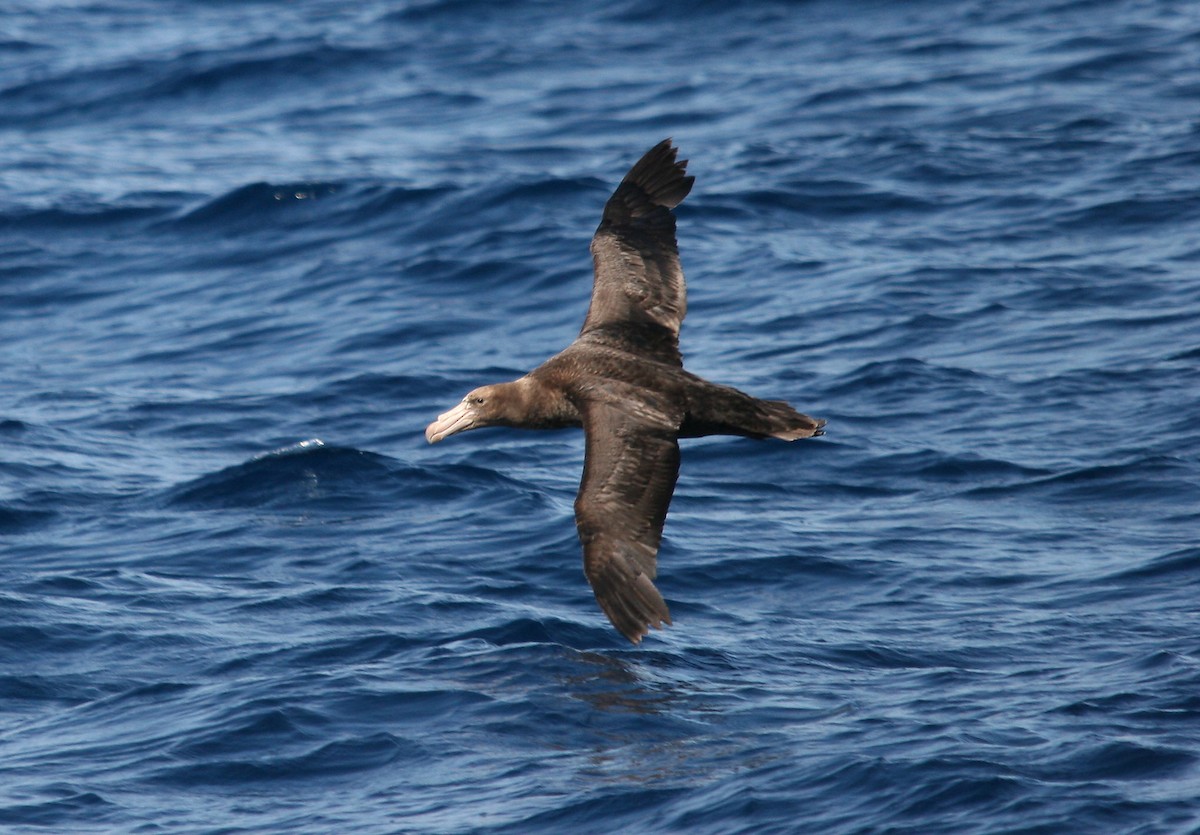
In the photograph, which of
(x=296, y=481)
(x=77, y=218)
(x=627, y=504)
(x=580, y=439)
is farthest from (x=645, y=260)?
(x=77, y=218)

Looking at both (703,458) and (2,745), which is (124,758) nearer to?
(2,745)

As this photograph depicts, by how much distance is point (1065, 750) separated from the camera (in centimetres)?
848

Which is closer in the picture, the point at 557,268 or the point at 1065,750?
the point at 1065,750

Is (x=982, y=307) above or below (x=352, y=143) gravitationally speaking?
below

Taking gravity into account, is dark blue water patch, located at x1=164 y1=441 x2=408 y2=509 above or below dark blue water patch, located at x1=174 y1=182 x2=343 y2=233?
below

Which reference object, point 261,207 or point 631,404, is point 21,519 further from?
point 261,207

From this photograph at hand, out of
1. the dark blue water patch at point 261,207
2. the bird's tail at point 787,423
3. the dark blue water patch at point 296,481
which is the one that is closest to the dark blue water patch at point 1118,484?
the bird's tail at point 787,423

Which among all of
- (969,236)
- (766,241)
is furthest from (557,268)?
(969,236)

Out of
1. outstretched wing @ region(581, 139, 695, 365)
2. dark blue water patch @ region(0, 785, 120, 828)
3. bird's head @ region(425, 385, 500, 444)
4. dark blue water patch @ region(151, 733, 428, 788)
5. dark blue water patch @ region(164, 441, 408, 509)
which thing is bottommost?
dark blue water patch @ region(151, 733, 428, 788)

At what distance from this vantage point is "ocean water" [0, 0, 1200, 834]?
893 centimetres

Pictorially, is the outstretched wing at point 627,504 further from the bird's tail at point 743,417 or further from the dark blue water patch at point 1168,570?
the dark blue water patch at point 1168,570

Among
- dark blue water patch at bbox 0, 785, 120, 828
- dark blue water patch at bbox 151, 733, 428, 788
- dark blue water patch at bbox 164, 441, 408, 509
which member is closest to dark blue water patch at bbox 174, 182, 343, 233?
dark blue water patch at bbox 164, 441, 408, 509

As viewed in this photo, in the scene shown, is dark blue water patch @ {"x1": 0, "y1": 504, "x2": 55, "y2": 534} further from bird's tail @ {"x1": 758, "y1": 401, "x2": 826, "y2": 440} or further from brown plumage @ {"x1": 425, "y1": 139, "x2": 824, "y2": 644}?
bird's tail @ {"x1": 758, "y1": 401, "x2": 826, "y2": 440}

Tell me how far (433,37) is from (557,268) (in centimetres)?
1028
